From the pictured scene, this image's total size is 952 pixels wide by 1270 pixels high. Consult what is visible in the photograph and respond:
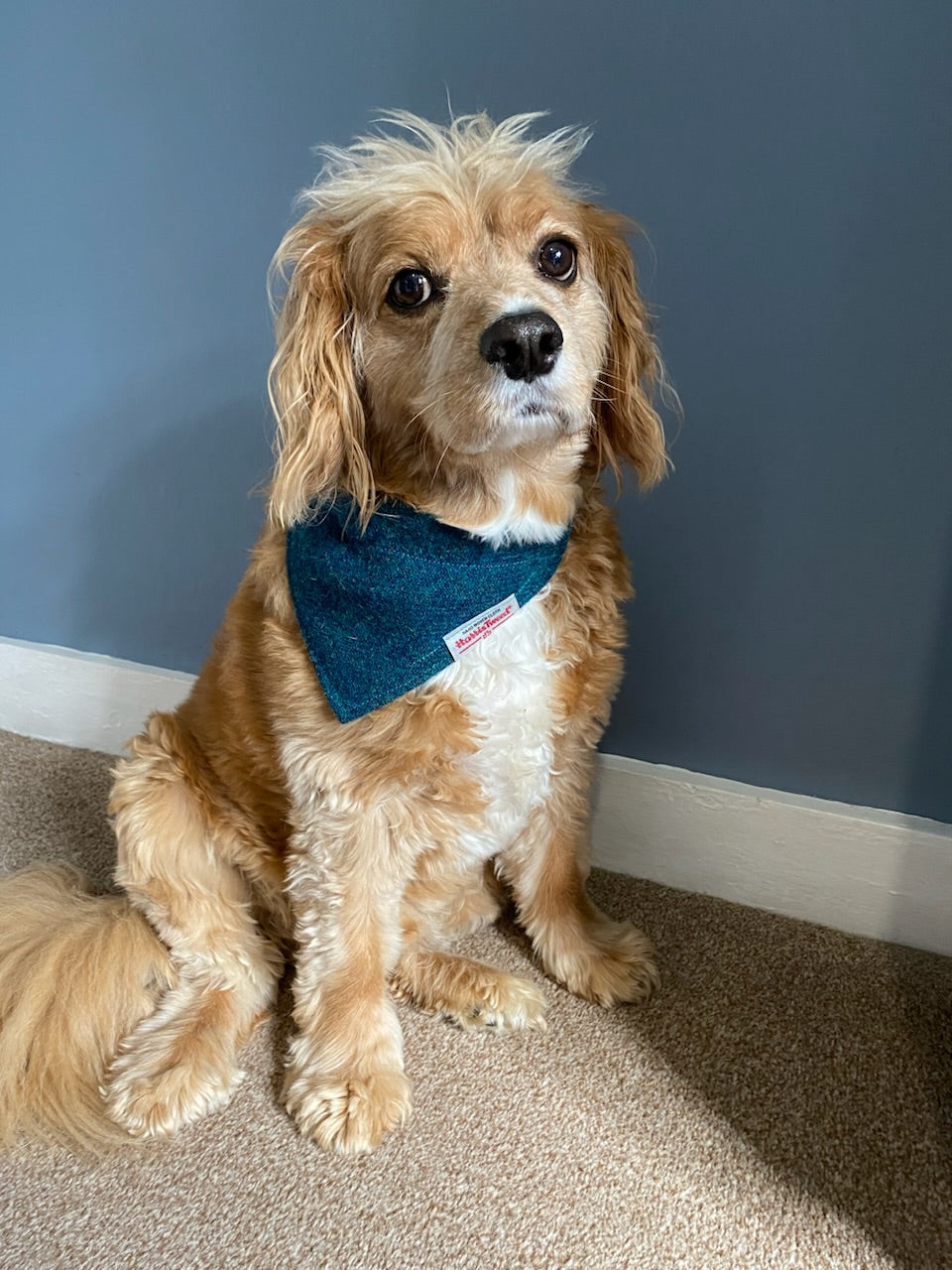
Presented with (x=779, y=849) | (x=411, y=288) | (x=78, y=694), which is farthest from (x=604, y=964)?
(x=78, y=694)

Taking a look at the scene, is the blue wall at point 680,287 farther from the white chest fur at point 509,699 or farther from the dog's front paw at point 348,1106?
the dog's front paw at point 348,1106

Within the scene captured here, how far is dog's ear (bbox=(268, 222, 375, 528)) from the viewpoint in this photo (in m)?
1.08

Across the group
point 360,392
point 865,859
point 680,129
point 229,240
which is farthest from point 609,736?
point 229,240

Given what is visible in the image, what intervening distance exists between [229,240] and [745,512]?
1.02 meters

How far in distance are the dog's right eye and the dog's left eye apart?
0.14 meters

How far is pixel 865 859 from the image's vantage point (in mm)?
1466

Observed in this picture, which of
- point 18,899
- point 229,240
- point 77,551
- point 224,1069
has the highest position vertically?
point 229,240

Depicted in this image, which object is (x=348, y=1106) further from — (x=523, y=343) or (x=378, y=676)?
(x=523, y=343)

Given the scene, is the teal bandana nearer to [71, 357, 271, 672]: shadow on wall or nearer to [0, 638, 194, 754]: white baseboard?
[71, 357, 271, 672]: shadow on wall

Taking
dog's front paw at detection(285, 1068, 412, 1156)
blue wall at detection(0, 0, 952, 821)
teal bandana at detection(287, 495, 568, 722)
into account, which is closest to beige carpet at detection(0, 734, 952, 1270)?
dog's front paw at detection(285, 1068, 412, 1156)

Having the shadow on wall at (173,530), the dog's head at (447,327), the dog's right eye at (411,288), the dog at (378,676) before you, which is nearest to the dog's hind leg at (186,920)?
the dog at (378,676)

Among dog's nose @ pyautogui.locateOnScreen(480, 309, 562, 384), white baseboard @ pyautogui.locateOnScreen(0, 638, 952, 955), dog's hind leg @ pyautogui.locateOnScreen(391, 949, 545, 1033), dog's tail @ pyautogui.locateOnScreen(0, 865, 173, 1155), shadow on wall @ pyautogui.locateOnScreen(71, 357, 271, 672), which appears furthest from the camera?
shadow on wall @ pyautogui.locateOnScreen(71, 357, 271, 672)

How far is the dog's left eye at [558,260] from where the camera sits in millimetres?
1088

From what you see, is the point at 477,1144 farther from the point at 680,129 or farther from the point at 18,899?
the point at 680,129
